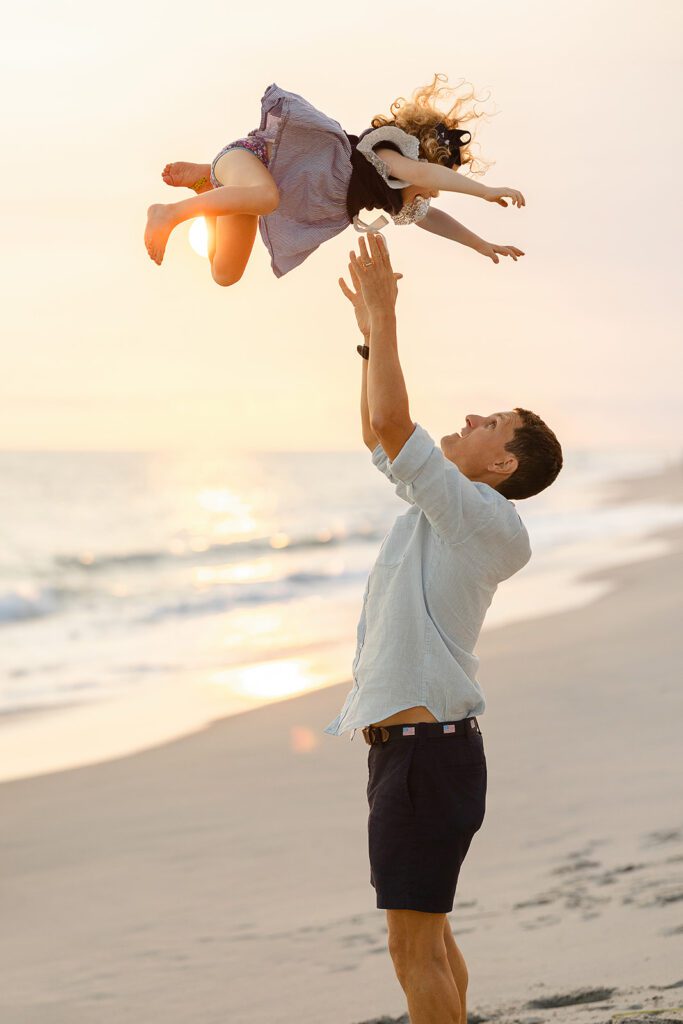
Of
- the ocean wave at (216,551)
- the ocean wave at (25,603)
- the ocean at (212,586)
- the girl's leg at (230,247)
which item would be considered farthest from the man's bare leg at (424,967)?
the ocean wave at (216,551)

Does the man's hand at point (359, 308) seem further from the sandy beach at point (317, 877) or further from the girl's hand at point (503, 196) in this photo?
the sandy beach at point (317, 877)

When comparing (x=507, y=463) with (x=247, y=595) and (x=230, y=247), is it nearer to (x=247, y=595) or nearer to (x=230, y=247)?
(x=230, y=247)

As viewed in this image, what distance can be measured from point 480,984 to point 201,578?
16273 mm

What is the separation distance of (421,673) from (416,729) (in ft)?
0.48

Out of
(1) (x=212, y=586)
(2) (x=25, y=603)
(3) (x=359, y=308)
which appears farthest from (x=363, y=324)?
(1) (x=212, y=586)

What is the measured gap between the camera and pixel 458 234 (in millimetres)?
3922

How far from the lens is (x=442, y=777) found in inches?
120

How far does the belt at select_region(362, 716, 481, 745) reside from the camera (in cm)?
306

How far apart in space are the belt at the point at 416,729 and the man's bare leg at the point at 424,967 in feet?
1.45

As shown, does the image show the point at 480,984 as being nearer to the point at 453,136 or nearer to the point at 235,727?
the point at 453,136

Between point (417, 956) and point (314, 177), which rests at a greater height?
point (314, 177)

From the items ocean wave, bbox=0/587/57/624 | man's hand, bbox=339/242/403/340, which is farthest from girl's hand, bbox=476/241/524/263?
ocean wave, bbox=0/587/57/624

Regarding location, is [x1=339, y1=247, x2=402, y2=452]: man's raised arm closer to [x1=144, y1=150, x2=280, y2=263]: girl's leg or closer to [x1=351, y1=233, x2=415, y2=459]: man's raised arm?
Result: [x1=351, y1=233, x2=415, y2=459]: man's raised arm

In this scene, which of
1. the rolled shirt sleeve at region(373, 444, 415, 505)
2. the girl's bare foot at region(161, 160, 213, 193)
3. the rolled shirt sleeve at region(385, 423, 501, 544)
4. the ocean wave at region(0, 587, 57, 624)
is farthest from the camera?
the ocean wave at region(0, 587, 57, 624)
